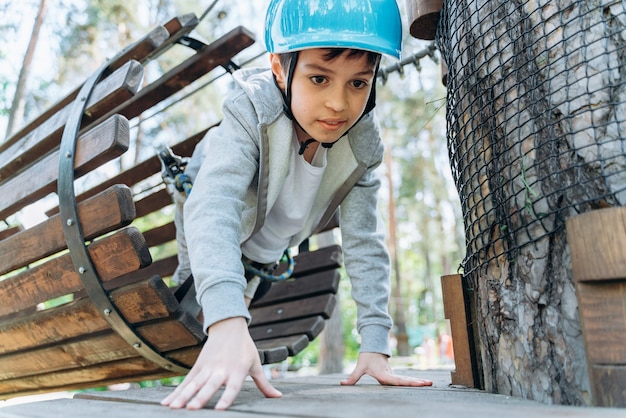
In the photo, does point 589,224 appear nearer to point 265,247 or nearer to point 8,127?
point 265,247

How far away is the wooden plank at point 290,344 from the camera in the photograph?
8.66 ft

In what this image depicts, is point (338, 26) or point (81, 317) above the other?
point (338, 26)

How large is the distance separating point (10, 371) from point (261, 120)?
1.83 meters

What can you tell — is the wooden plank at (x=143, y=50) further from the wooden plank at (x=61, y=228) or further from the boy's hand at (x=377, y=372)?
the boy's hand at (x=377, y=372)

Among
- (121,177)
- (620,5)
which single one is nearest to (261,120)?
(620,5)

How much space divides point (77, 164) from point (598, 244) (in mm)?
1663

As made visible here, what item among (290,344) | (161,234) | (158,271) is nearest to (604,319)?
(290,344)

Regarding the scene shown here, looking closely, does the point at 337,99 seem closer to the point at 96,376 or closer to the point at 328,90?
the point at 328,90

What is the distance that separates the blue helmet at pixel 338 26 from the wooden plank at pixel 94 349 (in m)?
0.99

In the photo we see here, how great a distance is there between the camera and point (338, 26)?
5.64ft

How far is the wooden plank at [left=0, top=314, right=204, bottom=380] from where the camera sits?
2.04 metres

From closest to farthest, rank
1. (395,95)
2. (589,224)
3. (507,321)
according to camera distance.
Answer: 1. (589,224)
2. (507,321)
3. (395,95)

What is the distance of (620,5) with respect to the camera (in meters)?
1.23

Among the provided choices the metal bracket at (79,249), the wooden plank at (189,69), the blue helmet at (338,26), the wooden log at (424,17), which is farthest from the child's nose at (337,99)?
the wooden plank at (189,69)
